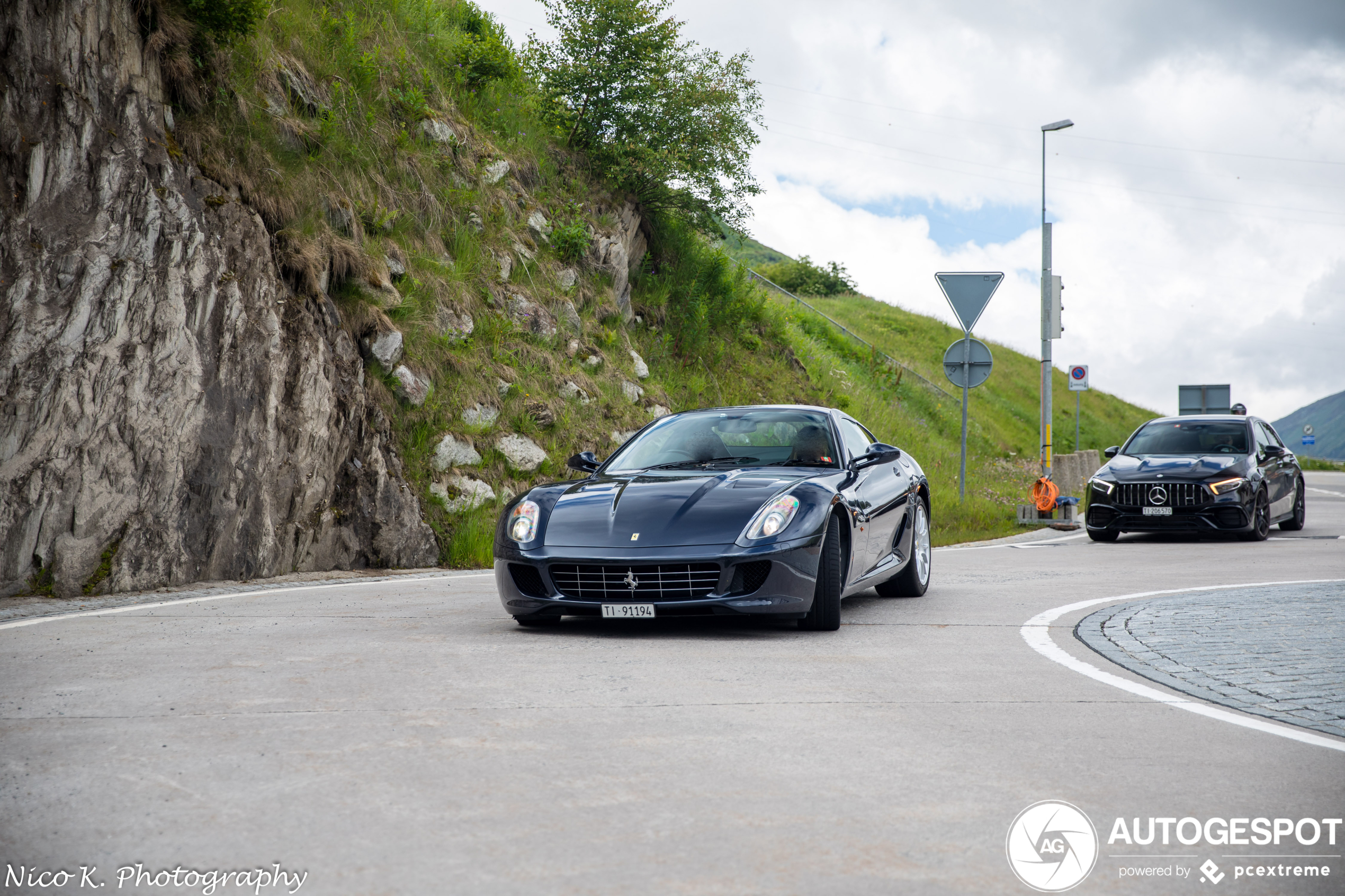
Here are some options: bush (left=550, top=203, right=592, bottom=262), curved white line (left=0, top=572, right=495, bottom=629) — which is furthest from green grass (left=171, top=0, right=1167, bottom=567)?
curved white line (left=0, top=572, right=495, bottom=629)

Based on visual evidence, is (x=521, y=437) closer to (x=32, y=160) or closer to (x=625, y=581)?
(x=32, y=160)

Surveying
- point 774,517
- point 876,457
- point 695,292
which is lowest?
point 774,517

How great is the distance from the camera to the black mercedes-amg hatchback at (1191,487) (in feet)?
52.2

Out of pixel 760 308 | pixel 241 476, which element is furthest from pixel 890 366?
pixel 241 476

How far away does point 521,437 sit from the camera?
1623 cm

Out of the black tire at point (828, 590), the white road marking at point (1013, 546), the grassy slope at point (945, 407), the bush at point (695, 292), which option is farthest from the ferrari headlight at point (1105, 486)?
the bush at point (695, 292)

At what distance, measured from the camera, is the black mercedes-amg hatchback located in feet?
52.2

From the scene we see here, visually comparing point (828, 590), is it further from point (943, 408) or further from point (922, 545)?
point (943, 408)

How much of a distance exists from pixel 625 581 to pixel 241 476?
526cm

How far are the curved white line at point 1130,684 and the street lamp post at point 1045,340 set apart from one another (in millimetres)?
11309

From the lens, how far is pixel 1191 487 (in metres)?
16.0

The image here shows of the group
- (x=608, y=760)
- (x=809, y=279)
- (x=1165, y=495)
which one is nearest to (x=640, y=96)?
(x=1165, y=495)

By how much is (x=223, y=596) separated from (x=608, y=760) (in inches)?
247

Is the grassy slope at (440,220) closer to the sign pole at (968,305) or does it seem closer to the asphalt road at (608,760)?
the sign pole at (968,305)
